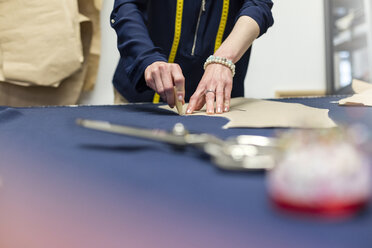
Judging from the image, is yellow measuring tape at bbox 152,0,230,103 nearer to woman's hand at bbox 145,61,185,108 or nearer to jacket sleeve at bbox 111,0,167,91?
jacket sleeve at bbox 111,0,167,91

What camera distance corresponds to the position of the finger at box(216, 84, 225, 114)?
2.52ft

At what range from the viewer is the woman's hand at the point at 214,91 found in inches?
31.0

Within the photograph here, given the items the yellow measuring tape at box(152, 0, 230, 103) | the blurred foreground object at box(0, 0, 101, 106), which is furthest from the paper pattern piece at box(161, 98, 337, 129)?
the blurred foreground object at box(0, 0, 101, 106)

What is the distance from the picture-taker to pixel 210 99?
0.80 meters

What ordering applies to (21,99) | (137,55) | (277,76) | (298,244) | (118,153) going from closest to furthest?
(298,244) < (118,153) < (137,55) < (21,99) < (277,76)

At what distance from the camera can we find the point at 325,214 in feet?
0.73

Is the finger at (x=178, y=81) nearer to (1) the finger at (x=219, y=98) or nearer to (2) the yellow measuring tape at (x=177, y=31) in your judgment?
(1) the finger at (x=219, y=98)

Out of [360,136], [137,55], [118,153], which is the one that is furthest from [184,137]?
[137,55]

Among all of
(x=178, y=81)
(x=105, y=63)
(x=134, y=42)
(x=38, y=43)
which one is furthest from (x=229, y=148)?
(x=105, y=63)

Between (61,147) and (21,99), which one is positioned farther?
(21,99)

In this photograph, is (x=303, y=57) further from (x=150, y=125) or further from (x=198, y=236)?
(x=198, y=236)

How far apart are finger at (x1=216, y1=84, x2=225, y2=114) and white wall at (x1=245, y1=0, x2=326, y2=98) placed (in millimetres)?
1203

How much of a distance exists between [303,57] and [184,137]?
179 cm

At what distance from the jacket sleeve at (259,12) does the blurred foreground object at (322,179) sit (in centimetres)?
82
